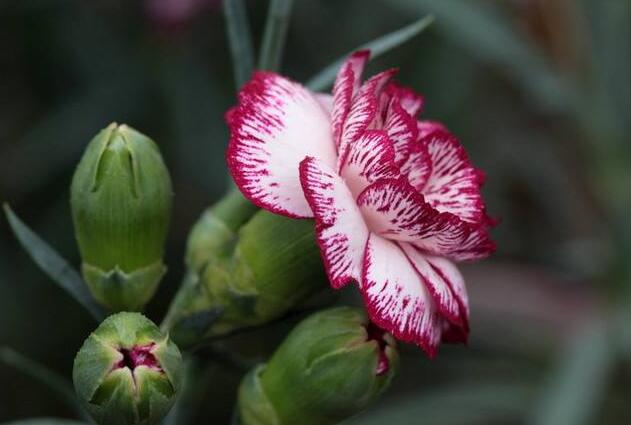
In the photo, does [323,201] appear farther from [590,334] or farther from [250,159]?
[590,334]

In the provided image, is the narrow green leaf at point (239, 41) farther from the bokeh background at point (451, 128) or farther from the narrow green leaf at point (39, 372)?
the bokeh background at point (451, 128)

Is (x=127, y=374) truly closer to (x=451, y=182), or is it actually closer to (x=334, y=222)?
(x=334, y=222)

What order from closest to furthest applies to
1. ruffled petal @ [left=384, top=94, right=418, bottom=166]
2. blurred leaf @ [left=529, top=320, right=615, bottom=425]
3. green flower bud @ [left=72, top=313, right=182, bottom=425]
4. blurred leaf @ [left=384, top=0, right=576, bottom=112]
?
green flower bud @ [left=72, top=313, right=182, bottom=425]
ruffled petal @ [left=384, top=94, right=418, bottom=166]
blurred leaf @ [left=529, top=320, right=615, bottom=425]
blurred leaf @ [left=384, top=0, right=576, bottom=112]

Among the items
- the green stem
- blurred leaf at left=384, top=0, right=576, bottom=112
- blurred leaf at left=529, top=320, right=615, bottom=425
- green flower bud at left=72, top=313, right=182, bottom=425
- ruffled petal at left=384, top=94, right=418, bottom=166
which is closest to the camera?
green flower bud at left=72, top=313, right=182, bottom=425

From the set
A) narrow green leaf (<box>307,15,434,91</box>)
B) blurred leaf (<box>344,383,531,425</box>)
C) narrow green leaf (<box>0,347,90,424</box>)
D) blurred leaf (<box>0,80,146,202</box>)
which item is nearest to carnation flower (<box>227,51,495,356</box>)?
narrow green leaf (<box>307,15,434,91</box>)

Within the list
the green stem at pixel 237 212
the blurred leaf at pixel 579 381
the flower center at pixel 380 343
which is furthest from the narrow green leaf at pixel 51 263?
the blurred leaf at pixel 579 381

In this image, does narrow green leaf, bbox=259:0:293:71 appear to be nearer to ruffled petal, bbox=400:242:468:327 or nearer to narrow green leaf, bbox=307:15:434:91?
narrow green leaf, bbox=307:15:434:91
